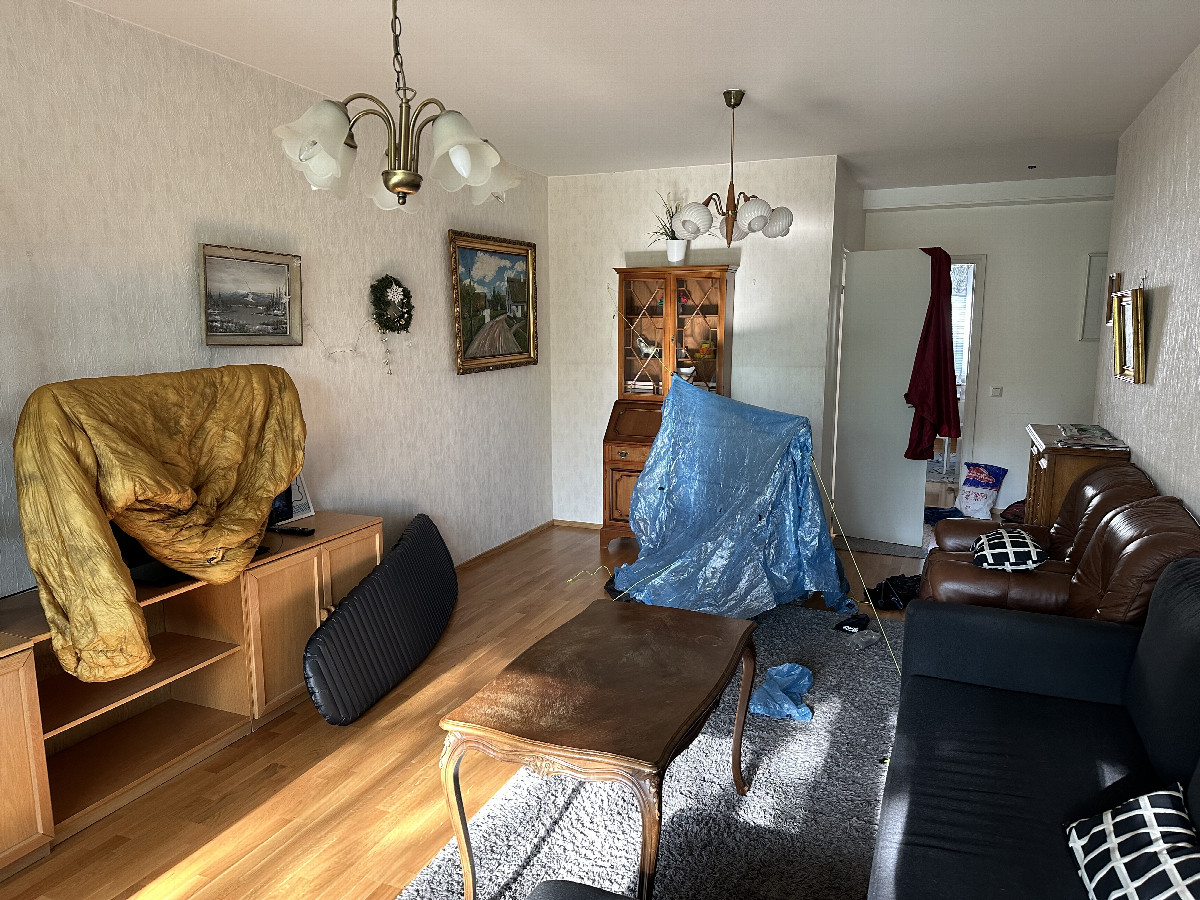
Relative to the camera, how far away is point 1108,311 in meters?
4.57

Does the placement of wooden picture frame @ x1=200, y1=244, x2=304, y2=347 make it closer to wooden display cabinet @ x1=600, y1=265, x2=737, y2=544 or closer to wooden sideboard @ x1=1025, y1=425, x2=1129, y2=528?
wooden display cabinet @ x1=600, y1=265, x2=737, y2=544

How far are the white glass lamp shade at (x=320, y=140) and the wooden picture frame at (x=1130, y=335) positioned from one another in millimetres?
3537

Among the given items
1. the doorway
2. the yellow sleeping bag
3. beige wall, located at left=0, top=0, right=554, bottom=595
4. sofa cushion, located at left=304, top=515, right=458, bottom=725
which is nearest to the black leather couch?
sofa cushion, located at left=304, top=515, right=458, bottom=725

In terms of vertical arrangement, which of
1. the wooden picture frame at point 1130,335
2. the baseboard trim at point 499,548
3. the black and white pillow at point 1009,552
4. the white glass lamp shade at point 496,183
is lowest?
the baseboard trim at point 499,548

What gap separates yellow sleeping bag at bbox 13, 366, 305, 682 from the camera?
7.60 feet

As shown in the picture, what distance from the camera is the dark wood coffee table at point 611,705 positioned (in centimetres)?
176

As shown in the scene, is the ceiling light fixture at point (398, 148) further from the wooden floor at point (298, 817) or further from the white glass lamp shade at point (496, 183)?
the wooden floor at point (298, 817)

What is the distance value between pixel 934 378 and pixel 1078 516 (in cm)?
197

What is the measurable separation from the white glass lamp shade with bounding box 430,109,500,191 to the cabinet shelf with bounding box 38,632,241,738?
195cm

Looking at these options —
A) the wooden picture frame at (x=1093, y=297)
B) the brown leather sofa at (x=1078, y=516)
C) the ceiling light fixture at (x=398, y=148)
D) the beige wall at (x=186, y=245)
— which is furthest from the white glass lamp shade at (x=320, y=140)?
the wooden picture frame at (x=1093, y=297)

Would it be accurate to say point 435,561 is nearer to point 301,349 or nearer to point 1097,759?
point 301,349

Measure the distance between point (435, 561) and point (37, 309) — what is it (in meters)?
2.01

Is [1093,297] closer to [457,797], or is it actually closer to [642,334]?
[642,334]

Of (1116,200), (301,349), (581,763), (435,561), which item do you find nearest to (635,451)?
(435,561)
